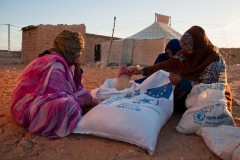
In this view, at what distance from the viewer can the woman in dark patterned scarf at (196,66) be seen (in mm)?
2844

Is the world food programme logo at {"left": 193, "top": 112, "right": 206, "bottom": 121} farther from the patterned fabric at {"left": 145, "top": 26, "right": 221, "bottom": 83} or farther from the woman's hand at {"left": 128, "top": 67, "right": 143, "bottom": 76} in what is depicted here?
the woman's hand at {"left": 128, "top": 67, "right": 143, "bottom": 76}

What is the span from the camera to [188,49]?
9.92 feet

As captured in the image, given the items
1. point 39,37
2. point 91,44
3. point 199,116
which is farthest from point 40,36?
point 199,116

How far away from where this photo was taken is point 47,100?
92.7 inches

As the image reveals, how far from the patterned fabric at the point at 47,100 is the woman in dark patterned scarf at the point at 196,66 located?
0.96m

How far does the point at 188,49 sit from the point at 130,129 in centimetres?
126

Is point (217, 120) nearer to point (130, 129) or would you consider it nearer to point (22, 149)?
point (130, 129)

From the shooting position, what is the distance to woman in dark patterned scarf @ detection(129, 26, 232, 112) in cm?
284

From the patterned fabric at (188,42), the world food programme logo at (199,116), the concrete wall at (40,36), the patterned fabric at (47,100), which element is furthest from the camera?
the concrete wall at (40,36)

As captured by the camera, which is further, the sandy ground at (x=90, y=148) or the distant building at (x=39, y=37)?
the distant building at (x=39, y=37)

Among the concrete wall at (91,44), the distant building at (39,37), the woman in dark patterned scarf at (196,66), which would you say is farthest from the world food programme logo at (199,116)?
the concrete wall at (91,44)

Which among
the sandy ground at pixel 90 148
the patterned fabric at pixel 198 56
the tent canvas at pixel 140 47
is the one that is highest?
the tent canvas at pixel 140 47

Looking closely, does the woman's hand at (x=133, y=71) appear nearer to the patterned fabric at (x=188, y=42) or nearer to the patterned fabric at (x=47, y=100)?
the patterned fabric at (x=188, y=42)

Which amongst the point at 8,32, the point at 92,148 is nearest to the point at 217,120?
the point at 92,148
